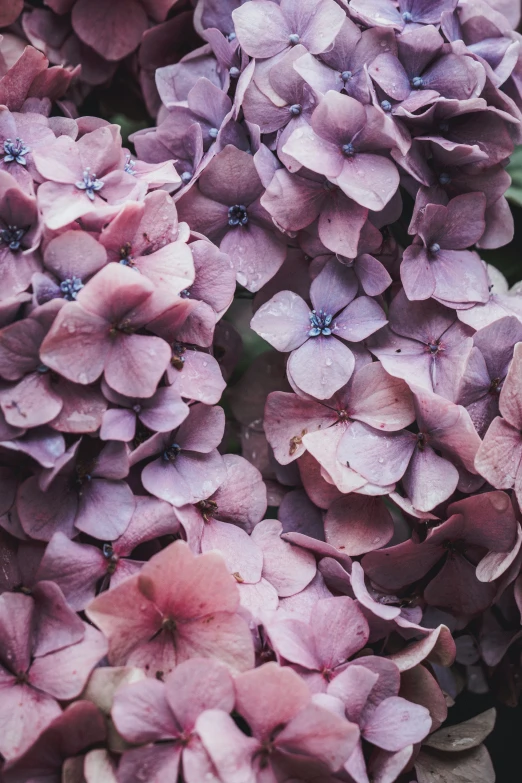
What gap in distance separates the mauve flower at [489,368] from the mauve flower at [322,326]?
0.08m

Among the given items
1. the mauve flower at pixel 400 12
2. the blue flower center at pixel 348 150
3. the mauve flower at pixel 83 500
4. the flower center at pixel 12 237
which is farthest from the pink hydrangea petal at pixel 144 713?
the mauve flower at pixel 400 12

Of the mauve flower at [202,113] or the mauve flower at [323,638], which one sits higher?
the mauve flower at [202,113]

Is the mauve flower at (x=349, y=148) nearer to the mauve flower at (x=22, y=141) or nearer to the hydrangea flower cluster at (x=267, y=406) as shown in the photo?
the hydrangea flower cluster at (x=267, y=406)

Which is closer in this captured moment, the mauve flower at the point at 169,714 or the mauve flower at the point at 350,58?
the mauve flower at the point at 169,714

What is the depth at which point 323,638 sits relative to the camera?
1.98ft

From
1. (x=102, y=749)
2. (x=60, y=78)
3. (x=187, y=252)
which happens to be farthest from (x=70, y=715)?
(x=60, y=78)

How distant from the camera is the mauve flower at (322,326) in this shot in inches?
26.2

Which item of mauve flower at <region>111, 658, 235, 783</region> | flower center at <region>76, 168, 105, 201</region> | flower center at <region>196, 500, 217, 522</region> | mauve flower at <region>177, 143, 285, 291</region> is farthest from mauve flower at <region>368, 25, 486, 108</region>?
mauve flower at <region>111, 658, 235, 783</region>

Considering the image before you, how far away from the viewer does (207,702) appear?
1.76 ft

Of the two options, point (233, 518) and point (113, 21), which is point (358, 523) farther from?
point (113, 21)

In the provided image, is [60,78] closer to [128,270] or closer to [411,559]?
[128,270]

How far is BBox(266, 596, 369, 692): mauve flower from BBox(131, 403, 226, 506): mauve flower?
0.11 metres

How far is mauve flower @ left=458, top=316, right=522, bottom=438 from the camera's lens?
2.15 ft

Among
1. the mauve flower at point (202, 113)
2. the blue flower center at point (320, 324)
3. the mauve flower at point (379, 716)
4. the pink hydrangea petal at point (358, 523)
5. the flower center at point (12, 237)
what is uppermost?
the mauve flower at point (202, 113)
